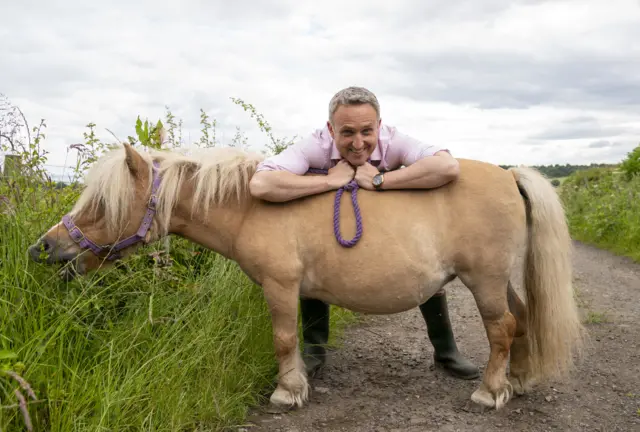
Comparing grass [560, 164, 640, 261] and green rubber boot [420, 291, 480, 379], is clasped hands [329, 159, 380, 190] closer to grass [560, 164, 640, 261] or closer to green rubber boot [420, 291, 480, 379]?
green rubber boot [420, 291, 480, 379]

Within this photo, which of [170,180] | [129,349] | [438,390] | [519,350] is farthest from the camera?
[438,390]

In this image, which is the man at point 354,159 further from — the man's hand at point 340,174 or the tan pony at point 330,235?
the tan pony at point 330,235

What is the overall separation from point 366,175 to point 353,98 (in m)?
0.47

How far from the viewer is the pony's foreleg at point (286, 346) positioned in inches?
124

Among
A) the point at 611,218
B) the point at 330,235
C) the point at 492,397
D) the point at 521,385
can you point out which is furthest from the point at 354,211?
the point at 611,218

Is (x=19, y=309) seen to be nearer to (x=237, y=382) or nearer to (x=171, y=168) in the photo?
(x=171, y=168)

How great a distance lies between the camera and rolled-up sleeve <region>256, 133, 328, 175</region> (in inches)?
126

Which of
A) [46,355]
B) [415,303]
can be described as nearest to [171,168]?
[46,355]

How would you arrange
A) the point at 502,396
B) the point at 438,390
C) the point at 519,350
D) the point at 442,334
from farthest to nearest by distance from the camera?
1. the point at 442,334
2. the point at 438,390
3. the point at 519,350
4. the point at 502,396

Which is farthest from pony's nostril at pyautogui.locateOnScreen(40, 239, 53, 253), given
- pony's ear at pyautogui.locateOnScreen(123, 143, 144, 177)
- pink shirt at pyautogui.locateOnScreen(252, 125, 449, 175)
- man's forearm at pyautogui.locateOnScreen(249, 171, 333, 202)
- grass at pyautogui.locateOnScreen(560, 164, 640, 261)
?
grass at pyautogui.locateOnScreen(560, 164, 640, 261)

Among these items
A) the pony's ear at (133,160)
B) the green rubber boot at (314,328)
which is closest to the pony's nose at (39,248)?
the pony's ear at (133,160)

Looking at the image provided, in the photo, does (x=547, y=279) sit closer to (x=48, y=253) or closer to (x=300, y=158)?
(x=300, y=158)

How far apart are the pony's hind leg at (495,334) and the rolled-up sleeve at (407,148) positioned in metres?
0.85

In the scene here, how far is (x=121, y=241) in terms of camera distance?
3.07m
